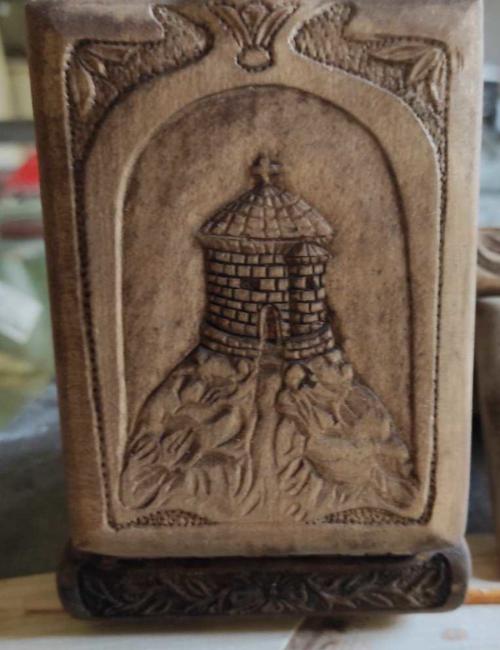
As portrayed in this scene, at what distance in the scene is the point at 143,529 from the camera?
1.97 feet

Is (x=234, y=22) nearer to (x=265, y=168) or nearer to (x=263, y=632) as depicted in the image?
(x=265, y=168)

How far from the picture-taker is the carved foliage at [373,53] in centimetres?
50

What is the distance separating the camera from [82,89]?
0.51 m

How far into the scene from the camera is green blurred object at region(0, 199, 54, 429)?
1.17 metres

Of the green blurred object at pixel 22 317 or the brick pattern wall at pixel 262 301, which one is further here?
the green blurred object at pixel 22 317

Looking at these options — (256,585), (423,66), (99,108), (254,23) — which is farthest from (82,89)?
(256,585)

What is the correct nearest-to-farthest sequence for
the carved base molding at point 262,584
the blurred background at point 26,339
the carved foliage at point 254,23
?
1. the carved foliage at point 254,23
2. the carved base molding at point 262,584
3. the blurred background at point 26,339

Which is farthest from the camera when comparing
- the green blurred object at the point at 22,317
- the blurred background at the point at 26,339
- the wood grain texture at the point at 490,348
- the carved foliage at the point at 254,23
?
the green blurred object at the point at 22,317

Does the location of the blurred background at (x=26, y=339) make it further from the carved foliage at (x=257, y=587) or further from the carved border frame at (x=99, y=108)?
the carved border frame at (x=99, y=108)

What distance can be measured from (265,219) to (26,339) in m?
0.83

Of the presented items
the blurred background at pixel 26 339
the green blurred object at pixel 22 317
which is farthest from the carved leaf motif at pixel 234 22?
the green blurred object at pixel 22 317

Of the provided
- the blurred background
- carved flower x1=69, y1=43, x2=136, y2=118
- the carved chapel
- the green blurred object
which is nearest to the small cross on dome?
the carved chapel

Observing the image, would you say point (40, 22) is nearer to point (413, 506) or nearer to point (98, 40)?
point (98, 40)

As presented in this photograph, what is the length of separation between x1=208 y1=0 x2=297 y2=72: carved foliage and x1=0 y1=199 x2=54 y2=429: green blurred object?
725 mm
